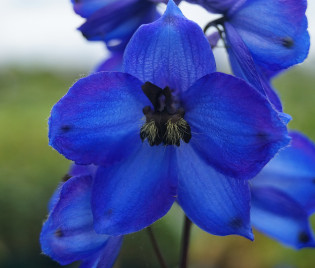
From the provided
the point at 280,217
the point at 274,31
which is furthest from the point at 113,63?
the point at 280,217

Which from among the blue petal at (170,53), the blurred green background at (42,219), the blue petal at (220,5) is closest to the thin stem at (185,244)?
the blue petal at (170,53)

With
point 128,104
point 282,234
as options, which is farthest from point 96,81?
point 282,234

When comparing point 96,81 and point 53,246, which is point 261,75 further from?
point 53,246

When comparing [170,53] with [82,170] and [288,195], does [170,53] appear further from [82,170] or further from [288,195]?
[288,195]

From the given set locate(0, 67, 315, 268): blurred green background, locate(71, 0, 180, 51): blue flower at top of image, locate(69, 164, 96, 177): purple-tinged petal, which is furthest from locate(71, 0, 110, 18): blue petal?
locate(0, 67, 315, 268): blurred green background

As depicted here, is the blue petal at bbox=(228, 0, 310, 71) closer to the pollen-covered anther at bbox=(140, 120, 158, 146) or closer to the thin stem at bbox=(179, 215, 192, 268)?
the pollen-covered anther at bbox=(140, 120, 158, 146)

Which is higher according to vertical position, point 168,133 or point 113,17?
point 113,17
